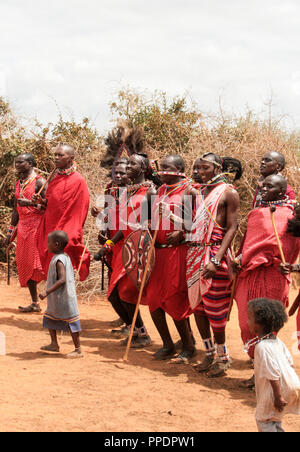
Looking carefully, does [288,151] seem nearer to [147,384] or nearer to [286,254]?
[286,254]

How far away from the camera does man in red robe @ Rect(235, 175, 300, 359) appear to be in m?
4.93

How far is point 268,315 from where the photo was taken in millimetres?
3527

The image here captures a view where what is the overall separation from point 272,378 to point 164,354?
2.73 metres

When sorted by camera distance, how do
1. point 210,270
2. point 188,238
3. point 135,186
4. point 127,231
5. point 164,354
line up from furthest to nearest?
1. point 127,231
2. point 135,186
3. point 164,354
4. point 188,238
5. point 210,270

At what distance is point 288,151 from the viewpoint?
34.5ft

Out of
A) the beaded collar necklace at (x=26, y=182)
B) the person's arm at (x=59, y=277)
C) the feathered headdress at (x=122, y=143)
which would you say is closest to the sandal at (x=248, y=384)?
the person's arm at (x=59, y=277)

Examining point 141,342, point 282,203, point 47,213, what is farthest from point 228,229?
point 47,213

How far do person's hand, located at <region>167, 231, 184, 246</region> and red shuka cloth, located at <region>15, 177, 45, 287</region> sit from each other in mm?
2825

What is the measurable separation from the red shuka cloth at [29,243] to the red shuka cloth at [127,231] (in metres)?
1.83

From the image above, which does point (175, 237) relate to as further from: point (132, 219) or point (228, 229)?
point (132, 219)

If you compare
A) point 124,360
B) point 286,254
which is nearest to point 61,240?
point 124,360

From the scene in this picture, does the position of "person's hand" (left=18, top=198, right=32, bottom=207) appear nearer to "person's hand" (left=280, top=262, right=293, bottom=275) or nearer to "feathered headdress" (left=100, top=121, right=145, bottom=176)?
"feathered headdress" (left=100, top=121, right=145, bottom=176)

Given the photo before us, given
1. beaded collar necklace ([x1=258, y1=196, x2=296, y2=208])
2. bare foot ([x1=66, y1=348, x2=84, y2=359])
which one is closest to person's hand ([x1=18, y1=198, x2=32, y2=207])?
bare foot ([x1=66, y1=348, x2=84, y2=359])

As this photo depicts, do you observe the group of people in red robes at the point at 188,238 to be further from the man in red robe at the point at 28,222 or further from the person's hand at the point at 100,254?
the man in red robe at the point at 28,222
